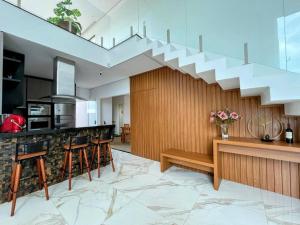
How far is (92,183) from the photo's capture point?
2693mm

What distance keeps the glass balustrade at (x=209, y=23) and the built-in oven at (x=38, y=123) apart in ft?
9.62

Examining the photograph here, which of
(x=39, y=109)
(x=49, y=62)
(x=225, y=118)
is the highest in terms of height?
(x=49, y=62)

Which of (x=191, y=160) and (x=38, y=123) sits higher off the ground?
(x=38, y=123)

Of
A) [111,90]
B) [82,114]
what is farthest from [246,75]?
[82,114]

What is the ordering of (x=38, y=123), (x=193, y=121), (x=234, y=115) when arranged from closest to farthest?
1. (x=234, y=115)
2. (x=193, y=121)
3. (x=38, y=123)

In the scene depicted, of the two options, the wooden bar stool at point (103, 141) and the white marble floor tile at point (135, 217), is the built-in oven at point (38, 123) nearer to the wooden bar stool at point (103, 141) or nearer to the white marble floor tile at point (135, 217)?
the wooden bar stool at point (103, 141)

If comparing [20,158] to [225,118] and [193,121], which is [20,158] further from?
[225,118]

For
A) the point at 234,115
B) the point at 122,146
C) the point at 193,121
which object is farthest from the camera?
the point at 122,146

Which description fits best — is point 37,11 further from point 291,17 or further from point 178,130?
point 291,17

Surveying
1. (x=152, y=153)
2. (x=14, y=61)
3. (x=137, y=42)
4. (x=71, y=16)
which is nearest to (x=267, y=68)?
(x=137, y=42)

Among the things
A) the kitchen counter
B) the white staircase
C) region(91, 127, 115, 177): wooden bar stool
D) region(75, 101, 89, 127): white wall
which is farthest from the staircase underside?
region(75, 101, 89, 127): white wall

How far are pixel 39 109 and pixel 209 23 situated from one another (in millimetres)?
5049

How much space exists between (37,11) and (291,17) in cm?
386

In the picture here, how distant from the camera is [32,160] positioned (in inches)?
94.3
